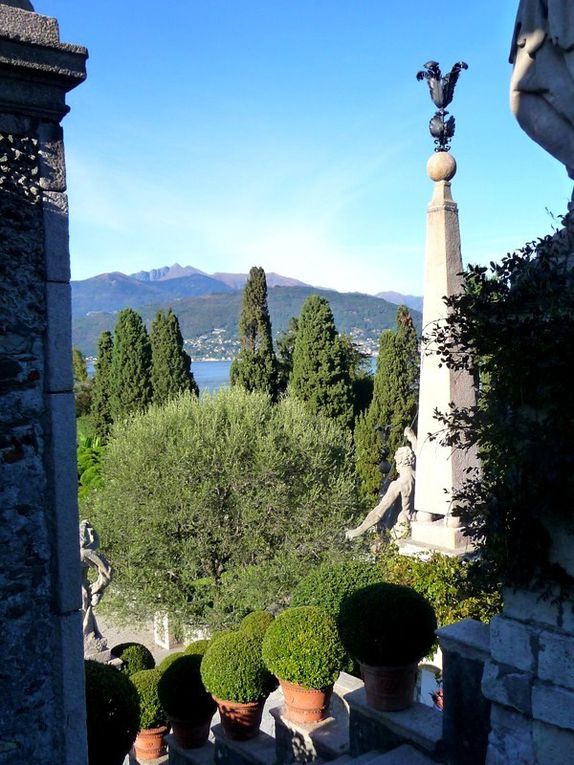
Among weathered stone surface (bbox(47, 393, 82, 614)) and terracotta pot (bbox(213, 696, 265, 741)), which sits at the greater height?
weathered stone surface (bbox(47, 393, 82, 614))

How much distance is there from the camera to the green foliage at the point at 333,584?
19.5ft

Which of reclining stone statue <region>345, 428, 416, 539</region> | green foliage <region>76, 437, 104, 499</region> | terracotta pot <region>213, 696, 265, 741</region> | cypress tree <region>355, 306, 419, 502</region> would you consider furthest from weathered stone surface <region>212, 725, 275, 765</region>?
green foliage <region>76, 437, 104, 499</region>

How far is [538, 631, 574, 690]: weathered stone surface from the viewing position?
9.96 ft

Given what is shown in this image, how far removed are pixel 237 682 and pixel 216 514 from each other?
10345mm

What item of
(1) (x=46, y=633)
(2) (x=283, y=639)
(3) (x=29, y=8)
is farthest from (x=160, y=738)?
(3) (x=29, y=8)

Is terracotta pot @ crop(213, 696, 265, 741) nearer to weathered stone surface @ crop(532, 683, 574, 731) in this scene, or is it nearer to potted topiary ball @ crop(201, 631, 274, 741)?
potted topiary ball @ crop(201, 631, 274, 741)

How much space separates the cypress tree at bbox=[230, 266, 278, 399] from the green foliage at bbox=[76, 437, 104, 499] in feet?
19.5

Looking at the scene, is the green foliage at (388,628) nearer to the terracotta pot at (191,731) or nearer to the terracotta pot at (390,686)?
the terracotta pot at (390,686)

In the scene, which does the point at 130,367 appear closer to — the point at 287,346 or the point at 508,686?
the point at 287,346

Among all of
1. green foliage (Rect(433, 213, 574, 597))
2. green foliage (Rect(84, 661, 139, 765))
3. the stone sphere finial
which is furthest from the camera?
the stone sphere finial

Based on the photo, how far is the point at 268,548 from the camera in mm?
15242

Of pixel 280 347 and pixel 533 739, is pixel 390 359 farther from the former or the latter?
pixel 533 739

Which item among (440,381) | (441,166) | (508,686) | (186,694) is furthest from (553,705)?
(441,166)

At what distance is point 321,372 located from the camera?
22469mm
